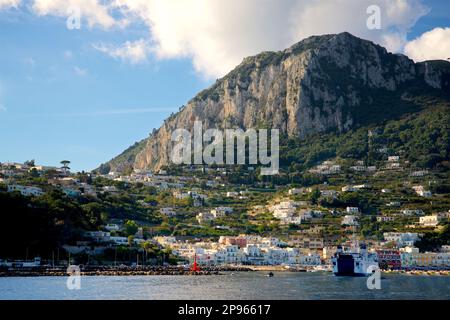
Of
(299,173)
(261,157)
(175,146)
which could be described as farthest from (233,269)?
(175,146)

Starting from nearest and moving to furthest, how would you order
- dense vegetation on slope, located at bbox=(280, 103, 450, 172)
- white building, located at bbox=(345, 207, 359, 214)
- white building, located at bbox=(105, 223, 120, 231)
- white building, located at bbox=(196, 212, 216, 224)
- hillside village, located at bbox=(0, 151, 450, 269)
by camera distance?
hillside village, located at bbox=(0, 151, 450, 269) → white building, located at bbox=(105, 223, 120, 231) → white building, located at bbox=(345, 207, 359, 214) → white building, located at bbox=(196, 212, 216, 224) → dense vegetation on slope, located at bbox=(280, 103, 450, 172)

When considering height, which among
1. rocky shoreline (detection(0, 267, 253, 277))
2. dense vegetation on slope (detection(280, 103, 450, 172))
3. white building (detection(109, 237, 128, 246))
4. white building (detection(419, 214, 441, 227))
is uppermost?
dense vegetation on slope (detection(280, 103, 450, 172))

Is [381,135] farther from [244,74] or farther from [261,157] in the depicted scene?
[244,74]

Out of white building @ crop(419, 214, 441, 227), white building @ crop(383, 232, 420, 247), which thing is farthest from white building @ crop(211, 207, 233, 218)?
white building @ crop(419, 214, 441, 227)

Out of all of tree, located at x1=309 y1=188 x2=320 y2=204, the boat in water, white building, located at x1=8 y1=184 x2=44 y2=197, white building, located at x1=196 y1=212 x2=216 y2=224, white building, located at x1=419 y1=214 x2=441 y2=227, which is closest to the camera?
the boat in water

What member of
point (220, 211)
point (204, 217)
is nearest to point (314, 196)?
point (220, 211)

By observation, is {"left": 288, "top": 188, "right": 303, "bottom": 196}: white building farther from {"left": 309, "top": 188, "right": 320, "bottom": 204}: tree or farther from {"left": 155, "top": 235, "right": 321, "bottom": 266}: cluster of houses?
{"left": 155, "top": 235, "right": 321, "bottom": 266}: cluster of houses

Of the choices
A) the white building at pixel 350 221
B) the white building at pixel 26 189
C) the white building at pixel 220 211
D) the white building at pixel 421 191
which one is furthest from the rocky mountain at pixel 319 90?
the white building at pixel 26 189
